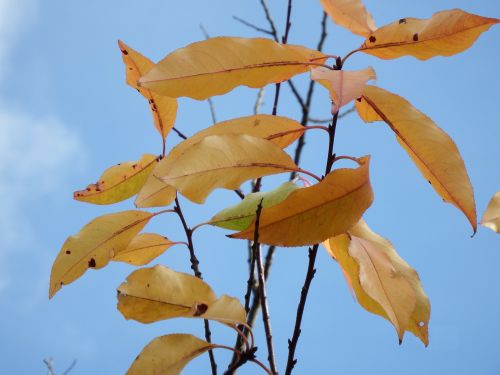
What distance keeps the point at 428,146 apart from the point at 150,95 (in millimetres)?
529

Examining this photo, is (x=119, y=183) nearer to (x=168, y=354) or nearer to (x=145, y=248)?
(x=145, y=248)

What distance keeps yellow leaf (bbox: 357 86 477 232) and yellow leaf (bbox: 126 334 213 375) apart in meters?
0.41

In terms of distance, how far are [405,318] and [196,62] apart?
1.45ft

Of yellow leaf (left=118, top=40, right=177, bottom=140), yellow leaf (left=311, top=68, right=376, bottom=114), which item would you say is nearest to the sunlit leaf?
yellow leaf (left=311, top=68, right=376, bottom=114)

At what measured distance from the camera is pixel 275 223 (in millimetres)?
683

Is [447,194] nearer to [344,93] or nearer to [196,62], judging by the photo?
[344,93]

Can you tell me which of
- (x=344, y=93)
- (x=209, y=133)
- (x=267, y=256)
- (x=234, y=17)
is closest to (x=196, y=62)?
(x=209, y=133)

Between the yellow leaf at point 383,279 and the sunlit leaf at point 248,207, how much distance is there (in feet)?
0.37

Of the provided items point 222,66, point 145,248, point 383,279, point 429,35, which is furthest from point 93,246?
point 429,35

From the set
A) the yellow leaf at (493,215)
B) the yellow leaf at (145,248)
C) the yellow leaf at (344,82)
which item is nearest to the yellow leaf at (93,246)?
the yellow leaf at (145,248)

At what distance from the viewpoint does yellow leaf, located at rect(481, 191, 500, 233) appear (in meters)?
0.97

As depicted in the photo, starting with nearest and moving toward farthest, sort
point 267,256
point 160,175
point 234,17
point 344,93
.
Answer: point 344,93
point 160,175
point 267,256
point 234,17

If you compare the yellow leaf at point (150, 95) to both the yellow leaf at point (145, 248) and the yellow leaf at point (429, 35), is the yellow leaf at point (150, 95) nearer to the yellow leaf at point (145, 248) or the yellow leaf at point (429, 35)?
the yellow leaf at point (145, 248)

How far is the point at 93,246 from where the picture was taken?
0.95 m
